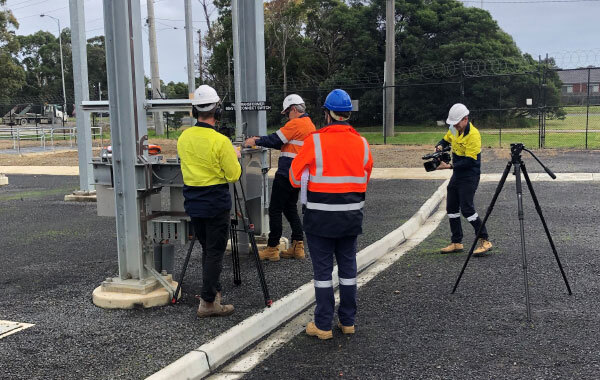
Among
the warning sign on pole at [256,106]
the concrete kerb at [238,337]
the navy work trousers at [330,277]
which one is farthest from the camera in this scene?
the warning sign on pole at [256,106]

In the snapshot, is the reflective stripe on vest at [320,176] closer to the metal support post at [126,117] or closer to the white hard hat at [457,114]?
the metal support post at [126,117]

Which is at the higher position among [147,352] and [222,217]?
[222,217]

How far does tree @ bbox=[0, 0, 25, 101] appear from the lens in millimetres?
54875

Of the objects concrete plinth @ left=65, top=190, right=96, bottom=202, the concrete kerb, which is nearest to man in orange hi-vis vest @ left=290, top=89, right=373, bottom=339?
the concrete kerb

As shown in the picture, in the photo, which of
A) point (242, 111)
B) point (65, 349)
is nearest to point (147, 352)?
point (65, 349)

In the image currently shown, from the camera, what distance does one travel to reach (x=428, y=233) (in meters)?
9.20

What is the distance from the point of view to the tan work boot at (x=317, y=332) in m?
4.89

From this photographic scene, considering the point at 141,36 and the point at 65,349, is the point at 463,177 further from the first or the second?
the point at 65,349

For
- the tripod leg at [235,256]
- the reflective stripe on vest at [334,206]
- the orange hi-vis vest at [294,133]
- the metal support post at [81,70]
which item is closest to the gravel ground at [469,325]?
the reflective stripe on vest at [334,206]

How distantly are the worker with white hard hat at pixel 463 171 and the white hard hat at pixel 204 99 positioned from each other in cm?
342

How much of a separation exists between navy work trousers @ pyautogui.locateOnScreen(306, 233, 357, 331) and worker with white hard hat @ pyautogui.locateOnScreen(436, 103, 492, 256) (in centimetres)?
302

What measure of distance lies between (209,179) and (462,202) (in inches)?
149

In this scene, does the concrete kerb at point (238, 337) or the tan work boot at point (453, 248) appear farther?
the tan work boot at point (453, 248)

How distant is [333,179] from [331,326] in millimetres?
1281
